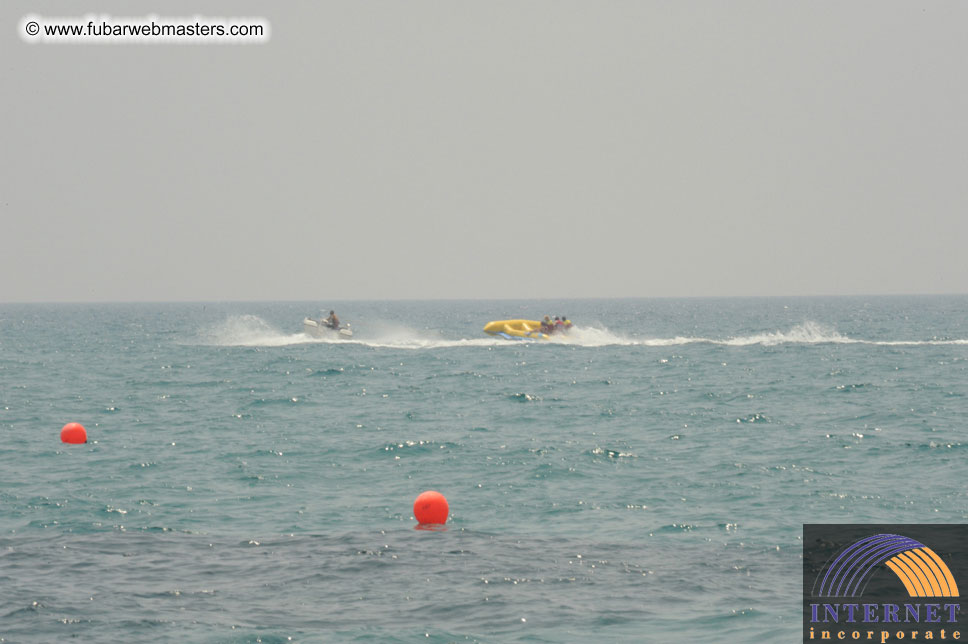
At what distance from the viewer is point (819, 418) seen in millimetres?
27094

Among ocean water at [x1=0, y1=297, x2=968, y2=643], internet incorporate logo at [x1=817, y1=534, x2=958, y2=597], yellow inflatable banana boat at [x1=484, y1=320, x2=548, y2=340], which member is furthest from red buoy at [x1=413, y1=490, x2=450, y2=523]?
yellow inflatable banana boat at [x1=484, y1=320, x2=548, y2=340]

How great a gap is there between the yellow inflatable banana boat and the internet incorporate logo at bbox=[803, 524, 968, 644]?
141ft

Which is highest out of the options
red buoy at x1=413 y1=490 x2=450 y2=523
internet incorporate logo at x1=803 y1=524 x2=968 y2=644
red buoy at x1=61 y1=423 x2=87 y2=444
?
red buoy at x1=61 y1=423 x2=87 y2=444

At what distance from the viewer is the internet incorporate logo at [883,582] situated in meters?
10.2

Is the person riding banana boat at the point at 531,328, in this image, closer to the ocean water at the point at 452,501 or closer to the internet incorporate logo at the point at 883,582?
the ocean water at the point at 452,501

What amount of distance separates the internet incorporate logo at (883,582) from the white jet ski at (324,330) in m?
45.3

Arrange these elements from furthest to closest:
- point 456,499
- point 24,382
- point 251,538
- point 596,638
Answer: point 24,382, point 456,499, point 251,538, point 596,638

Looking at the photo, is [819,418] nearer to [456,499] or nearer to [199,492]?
[456,499]

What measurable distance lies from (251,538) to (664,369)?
32.4m

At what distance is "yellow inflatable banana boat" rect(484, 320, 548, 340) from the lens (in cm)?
5734

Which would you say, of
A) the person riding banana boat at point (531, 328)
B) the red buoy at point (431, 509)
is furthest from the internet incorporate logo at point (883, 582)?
the person riding banana boat at point (531, 328)

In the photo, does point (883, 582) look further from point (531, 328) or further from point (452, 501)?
point (531, 328)

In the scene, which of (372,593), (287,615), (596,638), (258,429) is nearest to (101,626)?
(287,615)

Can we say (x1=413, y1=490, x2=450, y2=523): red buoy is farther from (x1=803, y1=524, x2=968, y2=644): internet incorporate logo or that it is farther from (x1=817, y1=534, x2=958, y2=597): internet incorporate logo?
(x1=817, y1=534, x2=958, y2=597): internet incorporate logo
